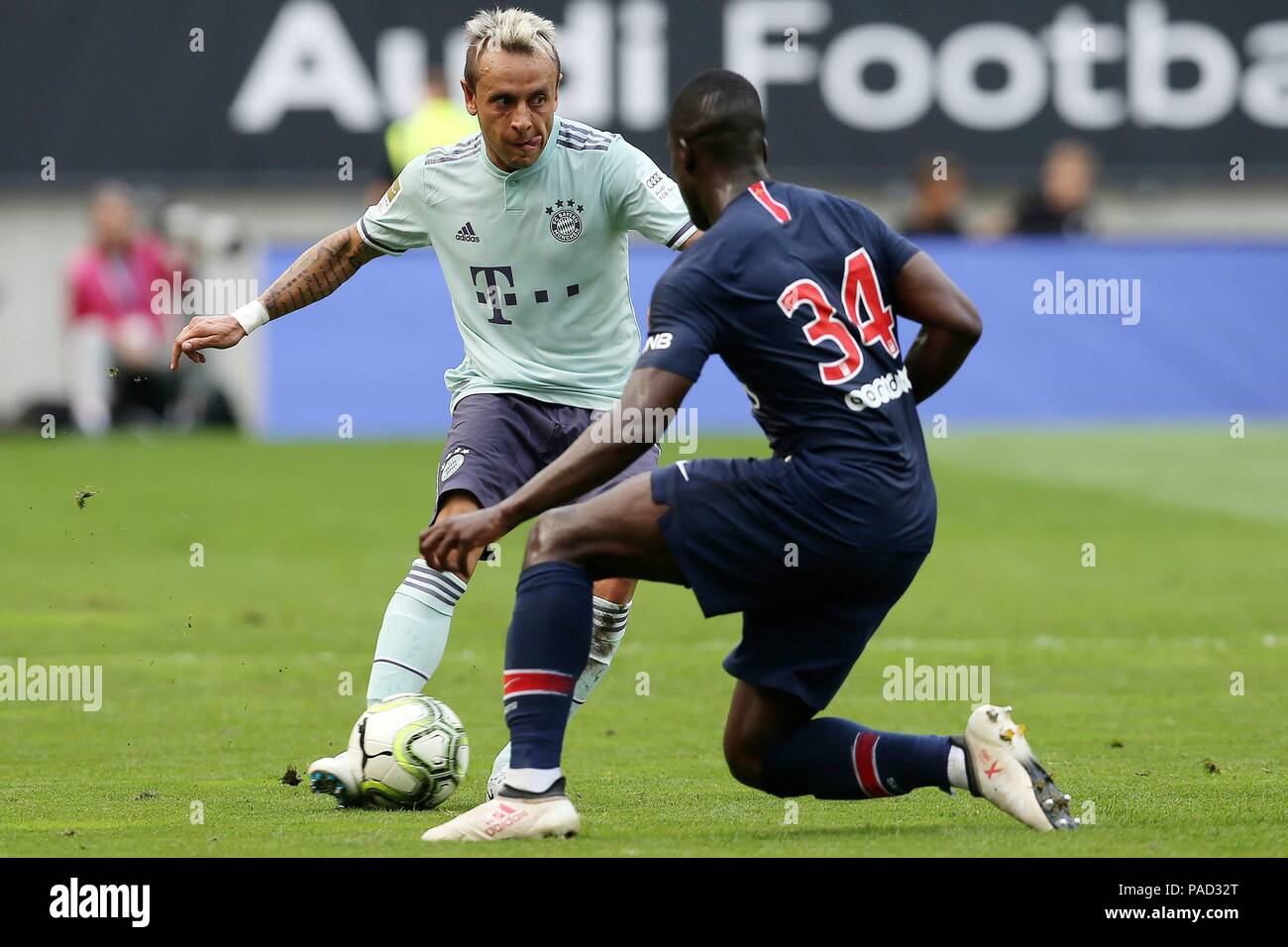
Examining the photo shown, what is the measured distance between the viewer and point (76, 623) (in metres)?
11.0

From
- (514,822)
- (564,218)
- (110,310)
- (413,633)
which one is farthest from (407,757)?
(110,310)

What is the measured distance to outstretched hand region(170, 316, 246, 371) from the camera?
675cm

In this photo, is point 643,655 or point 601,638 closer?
point 601,638

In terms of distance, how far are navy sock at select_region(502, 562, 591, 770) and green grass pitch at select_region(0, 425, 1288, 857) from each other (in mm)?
284

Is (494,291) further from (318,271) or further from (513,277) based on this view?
(318,271)

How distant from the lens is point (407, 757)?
6.27 metres

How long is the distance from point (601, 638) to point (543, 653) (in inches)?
56.3

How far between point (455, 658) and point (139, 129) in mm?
14308

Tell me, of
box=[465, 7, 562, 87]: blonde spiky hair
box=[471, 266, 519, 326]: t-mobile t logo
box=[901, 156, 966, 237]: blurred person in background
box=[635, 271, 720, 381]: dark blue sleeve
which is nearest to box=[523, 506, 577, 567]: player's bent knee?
box=[635, 271, 720, 381]: dark blue sleeve

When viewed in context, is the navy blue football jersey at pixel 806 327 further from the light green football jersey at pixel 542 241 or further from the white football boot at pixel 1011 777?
the light green football jersey at pixel 542 241

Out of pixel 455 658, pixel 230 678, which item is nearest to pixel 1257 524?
pixel 455 658
